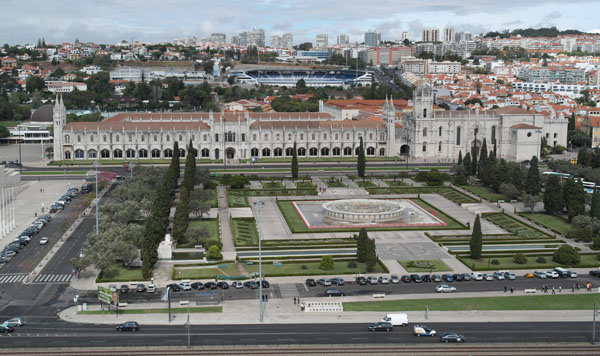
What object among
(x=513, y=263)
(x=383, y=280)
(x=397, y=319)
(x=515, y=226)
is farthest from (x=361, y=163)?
(x=397, y=319)

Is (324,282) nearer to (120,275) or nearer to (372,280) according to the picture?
(372,280)

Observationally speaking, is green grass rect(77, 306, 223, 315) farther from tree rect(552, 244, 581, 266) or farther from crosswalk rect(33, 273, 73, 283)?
tree rect(552, 244, 581, 266)

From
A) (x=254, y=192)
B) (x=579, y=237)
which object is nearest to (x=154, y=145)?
(x=254, y=192)

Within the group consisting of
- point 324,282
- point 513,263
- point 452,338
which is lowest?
point 452,338

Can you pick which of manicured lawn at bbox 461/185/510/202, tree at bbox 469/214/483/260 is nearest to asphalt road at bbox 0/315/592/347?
tree at bbox 469/214/483/260

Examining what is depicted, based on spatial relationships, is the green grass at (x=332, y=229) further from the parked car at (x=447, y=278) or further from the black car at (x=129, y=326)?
the black car at (x=129, y=326)

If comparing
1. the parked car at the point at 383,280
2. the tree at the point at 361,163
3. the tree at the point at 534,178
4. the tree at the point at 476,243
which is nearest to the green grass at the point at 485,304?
the parked car at the point at 383,280

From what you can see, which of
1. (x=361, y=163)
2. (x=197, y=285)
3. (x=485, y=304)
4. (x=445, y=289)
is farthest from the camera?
(x=361, y=163)
